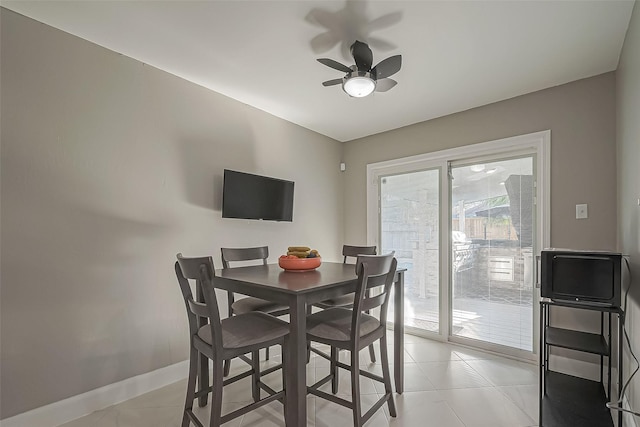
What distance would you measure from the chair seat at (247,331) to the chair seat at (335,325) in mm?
195

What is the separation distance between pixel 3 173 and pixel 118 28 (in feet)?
3.60

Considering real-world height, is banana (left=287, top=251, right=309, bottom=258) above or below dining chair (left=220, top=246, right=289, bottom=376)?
above

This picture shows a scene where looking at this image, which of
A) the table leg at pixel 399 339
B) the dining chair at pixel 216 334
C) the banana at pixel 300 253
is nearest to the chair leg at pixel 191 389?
the dining chair at pixel 216 334

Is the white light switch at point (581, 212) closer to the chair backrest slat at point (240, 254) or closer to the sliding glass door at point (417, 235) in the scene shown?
the sliding glass door at point (417, 235)

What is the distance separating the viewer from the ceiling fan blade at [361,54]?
1948 mm

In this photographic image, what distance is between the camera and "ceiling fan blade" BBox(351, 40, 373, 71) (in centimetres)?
195

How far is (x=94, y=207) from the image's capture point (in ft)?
6.81

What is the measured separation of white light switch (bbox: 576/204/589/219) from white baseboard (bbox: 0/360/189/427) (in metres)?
3.44

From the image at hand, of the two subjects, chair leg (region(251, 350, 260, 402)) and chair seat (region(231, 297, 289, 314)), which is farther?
chair seat (region(231, 297, 289, 314))

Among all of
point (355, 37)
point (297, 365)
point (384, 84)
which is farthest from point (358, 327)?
point (355, 37)

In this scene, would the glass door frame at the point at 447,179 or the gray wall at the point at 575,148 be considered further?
the glass door frame at the point at 447,179

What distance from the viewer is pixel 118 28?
A: 1938mm

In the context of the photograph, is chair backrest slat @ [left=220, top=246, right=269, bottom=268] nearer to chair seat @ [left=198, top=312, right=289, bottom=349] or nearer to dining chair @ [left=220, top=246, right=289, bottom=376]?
dining chair @ [left=220, top=246, right=289, bottom=376]

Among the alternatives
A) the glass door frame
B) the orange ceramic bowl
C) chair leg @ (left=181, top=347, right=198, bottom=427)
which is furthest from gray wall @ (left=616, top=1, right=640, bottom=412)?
chair leg @ (left=181, top=347, right=198, bottom=427)
